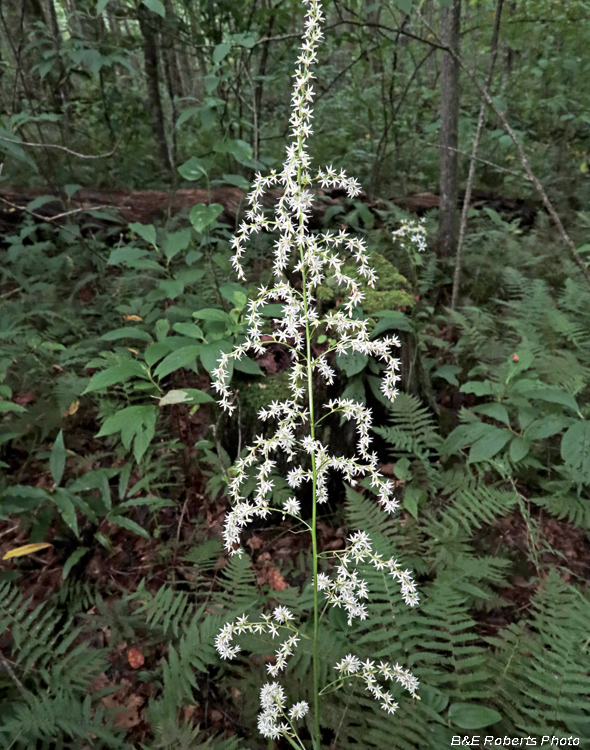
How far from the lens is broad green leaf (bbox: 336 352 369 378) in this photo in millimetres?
3055

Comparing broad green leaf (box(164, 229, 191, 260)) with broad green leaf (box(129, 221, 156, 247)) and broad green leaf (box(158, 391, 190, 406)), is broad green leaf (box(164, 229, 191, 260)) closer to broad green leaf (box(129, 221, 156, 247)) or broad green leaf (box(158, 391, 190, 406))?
broad green leaf (box(129, 221, 156, 247))

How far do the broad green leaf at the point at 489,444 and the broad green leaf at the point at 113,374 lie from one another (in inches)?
85.4

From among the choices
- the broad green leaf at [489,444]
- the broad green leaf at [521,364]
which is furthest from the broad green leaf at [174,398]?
the broad green leaf at [521,364]

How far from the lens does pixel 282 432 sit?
1514 mm

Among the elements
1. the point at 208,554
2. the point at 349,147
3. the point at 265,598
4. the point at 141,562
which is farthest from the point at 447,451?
the point at 349,147

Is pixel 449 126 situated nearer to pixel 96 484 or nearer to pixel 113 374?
pixel 113 374

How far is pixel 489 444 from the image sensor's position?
9.67ft

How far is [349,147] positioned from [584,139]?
4.01 m

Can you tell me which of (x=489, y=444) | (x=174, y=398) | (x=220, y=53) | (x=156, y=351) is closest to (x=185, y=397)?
(x=174, y=398)

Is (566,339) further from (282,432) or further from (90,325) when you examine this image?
(90,325)

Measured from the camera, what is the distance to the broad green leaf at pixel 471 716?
1.75m

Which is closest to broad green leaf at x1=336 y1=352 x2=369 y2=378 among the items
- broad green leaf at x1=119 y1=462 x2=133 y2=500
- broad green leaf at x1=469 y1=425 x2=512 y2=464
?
broad green leaf at x1=469 y1=425 x2=512 y2=464

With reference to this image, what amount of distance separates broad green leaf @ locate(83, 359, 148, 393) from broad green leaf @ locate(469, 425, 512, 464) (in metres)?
2.17

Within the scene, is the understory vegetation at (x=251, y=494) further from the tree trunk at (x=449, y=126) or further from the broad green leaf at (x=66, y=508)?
the tree trunk at (x=449, y=126)
